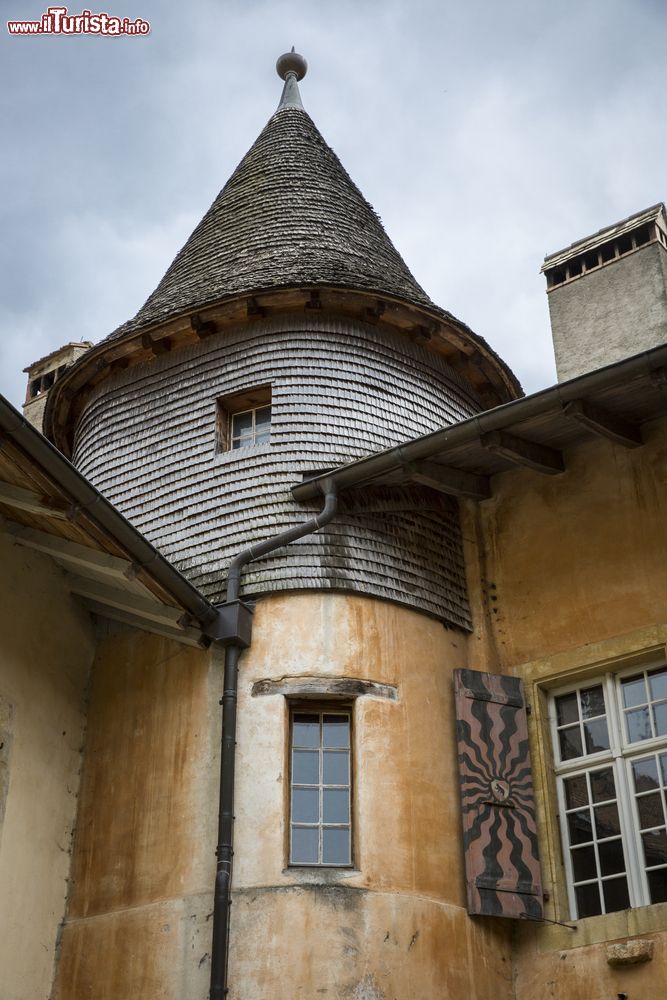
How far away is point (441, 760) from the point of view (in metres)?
9.23

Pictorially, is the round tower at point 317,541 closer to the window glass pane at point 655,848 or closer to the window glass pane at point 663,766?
the window glass pane at point 655,848

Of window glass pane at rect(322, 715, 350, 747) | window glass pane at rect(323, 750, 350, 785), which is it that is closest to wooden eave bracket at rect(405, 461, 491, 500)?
window glass pane at rect(322, 715, 350, 747)

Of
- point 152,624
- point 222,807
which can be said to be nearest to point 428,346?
point 152,624

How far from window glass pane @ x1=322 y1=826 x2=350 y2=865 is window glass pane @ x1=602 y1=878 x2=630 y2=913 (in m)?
1.83

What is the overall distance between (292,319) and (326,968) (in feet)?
18.8

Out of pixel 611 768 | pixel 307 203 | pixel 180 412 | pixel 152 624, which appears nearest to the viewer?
pixel 611 768

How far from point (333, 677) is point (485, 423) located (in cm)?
224

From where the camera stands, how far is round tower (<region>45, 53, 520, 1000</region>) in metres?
8.34

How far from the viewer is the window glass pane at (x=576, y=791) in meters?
9.16

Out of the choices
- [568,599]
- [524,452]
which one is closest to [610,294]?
[524,452]

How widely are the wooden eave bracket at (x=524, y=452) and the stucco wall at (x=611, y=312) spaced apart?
374 centimetres

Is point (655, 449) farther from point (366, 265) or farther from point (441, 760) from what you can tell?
point (366, 265)

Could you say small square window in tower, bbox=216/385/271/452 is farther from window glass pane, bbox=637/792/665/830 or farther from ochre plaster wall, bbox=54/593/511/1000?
window glass pane, bbox=637/792/665/830

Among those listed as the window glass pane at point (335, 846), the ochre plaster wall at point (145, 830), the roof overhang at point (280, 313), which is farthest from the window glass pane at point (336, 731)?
the roof overhang at point (280, 313)
